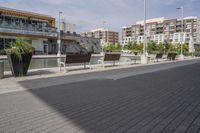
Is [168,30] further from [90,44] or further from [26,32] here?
[26,32]

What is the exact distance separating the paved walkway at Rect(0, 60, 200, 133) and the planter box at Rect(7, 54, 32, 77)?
2.39 m

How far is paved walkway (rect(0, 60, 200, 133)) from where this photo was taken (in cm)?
395

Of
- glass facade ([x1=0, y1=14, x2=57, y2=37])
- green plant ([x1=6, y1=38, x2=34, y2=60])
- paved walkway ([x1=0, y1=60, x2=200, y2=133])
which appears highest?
glass facade ([x1=0, y1=14, x2=57, y2=37])

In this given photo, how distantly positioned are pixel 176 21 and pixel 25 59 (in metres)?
112

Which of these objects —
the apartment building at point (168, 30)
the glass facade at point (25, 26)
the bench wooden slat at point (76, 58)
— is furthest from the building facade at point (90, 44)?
the bench wooden slat at point (76, 58)

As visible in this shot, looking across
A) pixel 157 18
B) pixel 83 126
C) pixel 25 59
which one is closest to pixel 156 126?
pixel 83 126

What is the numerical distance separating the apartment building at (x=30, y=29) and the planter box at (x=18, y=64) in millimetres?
31029

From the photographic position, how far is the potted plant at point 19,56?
939 centimetres

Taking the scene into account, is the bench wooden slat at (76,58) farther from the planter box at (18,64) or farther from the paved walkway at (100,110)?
the paved walkway at (100,110)

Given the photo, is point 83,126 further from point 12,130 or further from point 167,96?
point 167,96

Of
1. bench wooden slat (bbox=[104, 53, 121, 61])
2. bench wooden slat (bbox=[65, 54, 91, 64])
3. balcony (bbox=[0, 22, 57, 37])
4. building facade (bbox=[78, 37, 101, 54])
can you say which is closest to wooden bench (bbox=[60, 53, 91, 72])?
bench wooden slat (bbox=[65, 54, 91, 64])

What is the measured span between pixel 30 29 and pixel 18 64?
36.2 m

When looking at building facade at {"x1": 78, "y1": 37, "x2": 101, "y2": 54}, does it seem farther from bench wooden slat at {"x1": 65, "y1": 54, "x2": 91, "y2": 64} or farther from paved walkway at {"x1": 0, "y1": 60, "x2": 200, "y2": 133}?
paved walkway at {"x1": 0, "y1": 60, "x2": 200, "y2": 133}

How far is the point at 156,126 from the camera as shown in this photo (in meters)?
4.03
